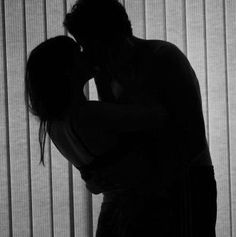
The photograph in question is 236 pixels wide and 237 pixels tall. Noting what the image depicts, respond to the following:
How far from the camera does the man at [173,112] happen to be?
3.66 feet

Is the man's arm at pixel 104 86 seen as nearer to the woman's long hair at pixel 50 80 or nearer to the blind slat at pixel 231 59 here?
the woman's long hair at pixel 50 80

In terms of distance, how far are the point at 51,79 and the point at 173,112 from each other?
1.02 ft

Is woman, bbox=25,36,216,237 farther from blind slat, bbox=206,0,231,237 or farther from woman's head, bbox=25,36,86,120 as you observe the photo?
blind slat, bbox=206,0,231,237

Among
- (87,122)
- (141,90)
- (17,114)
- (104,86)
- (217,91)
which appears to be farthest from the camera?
(217,91)

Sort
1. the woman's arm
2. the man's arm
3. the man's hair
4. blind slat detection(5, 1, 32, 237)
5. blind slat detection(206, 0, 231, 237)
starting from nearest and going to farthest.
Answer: the woman's arm, the man's hair, the man's arm, blind slat detection(5, 1, 32, 237), blind slat detection(206, 0, 231, 237)

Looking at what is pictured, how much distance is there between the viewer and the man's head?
3.86ft

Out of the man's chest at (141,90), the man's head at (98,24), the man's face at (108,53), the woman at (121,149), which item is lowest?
the woman at (121,149)

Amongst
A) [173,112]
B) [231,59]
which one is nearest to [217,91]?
[231,59]

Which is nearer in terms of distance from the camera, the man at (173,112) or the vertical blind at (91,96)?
the man at (173,112)

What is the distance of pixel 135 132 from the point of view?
1.13m

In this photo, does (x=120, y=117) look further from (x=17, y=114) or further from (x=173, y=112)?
(x=17, y=114)

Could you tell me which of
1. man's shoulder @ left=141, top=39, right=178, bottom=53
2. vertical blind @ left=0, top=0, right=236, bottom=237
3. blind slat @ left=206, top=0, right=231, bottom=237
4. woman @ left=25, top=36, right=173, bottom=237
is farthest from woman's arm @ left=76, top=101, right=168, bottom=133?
blind slat @ left=206, top=0, right=231, bottom=237

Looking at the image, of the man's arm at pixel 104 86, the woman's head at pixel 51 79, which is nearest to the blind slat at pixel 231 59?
the man's arm at pixel 104 86

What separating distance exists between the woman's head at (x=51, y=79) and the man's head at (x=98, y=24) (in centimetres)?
12
